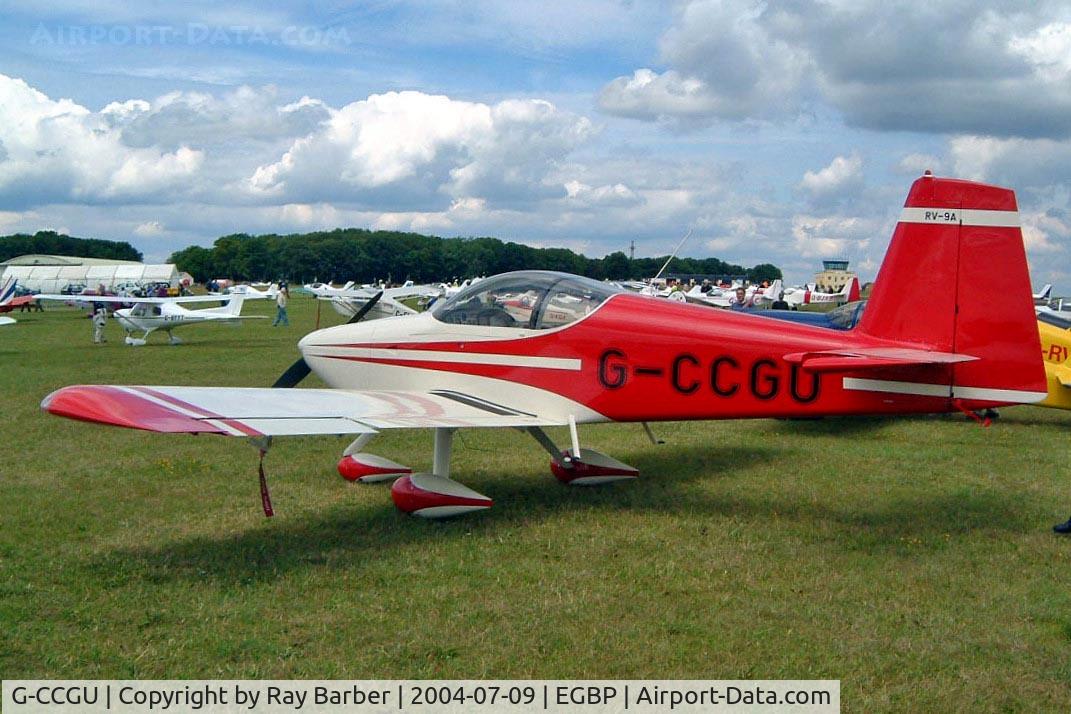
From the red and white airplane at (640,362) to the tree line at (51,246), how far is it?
151942mm

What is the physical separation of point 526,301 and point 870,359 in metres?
2.56

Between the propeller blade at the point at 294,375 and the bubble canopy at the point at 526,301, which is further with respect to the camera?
the propeller blade at the point at 294,375

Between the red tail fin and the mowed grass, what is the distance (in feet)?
3.72

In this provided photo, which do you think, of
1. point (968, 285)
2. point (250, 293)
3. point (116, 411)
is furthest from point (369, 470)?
point (250, 293)

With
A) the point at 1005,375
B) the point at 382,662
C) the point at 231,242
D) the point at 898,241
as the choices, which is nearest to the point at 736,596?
the point at 382,662

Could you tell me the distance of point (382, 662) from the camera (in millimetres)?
3979

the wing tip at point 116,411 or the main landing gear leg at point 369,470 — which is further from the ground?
the wing tip at point 116,411

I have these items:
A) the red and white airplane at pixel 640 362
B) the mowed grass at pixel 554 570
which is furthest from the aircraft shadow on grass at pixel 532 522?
the red and white airplane at pixel 640 362

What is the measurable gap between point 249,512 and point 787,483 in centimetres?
432

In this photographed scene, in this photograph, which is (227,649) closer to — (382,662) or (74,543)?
(382,662)

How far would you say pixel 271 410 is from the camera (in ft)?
18.3

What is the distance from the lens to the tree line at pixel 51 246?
463ft

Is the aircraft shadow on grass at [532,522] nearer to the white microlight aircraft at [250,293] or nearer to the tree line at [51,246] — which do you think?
the white microlight aircraft at [250,293]

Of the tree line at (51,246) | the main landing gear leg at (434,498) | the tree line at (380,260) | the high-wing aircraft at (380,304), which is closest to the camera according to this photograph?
the main landing gear leg at (434,498)
